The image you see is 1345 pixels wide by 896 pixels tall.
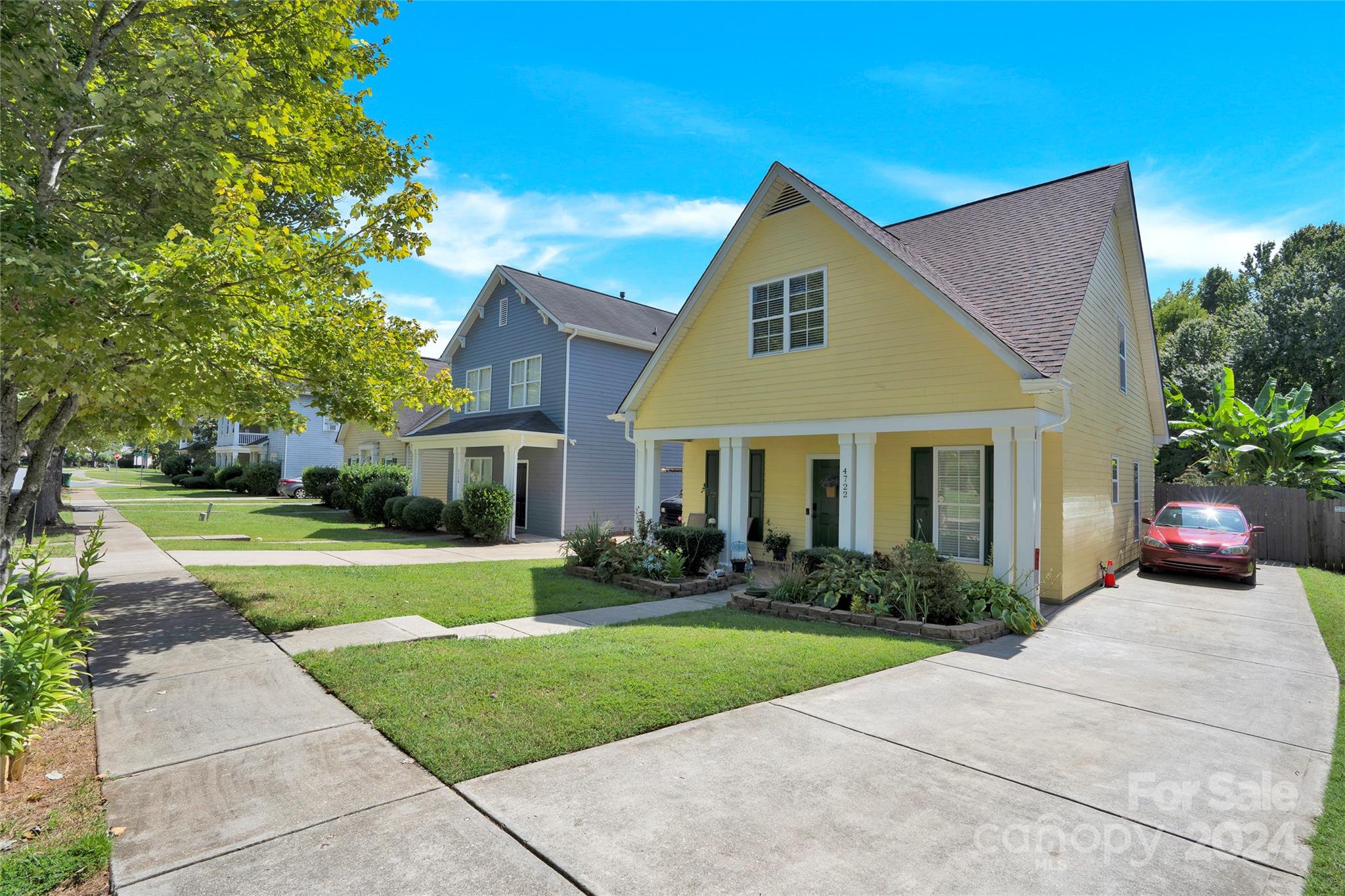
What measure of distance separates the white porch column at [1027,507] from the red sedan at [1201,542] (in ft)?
19.0

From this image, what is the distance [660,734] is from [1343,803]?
4155mm

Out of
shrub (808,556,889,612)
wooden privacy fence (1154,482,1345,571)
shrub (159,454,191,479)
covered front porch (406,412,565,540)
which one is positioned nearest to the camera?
shrub (808,556,889,612)

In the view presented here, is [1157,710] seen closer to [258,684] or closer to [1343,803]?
[1343,803]

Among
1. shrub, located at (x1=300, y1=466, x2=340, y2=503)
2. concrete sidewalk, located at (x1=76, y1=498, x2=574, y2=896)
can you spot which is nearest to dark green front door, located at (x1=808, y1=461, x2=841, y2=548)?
concrete sidewalk, located at (x1=76, y1=498, x2=574, y2=896)

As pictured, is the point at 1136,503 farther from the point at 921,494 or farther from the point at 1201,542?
the point at 921,494

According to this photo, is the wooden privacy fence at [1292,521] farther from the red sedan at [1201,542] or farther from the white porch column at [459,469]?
the white porch column at [459,469]

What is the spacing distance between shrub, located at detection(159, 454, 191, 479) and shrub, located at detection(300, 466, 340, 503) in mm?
32311

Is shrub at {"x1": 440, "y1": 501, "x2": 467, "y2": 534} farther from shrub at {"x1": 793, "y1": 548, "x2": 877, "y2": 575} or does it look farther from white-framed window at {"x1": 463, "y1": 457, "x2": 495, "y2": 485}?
shrub at {"x1": 793, "y1": 548, "x2": 877, "y2": 575}

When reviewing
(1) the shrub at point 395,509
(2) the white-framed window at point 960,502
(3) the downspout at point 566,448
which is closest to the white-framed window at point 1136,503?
(2) the white-framed window at point 960,502

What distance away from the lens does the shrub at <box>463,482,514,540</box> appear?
59.3ft

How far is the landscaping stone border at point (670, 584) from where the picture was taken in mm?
10977

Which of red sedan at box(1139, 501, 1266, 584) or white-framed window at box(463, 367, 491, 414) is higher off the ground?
white-framed window at box(463, 367, 491, 414)

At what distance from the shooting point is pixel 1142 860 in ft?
10.7

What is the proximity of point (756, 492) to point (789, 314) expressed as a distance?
4.24 meters
